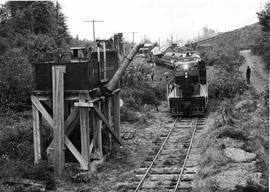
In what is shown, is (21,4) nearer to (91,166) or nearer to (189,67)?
(189,67)

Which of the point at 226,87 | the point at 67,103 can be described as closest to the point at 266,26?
the point at 226,87

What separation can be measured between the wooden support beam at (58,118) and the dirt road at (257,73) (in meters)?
18.0

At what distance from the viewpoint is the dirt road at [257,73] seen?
95.7 feet

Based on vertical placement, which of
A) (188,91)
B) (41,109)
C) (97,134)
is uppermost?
(188,91)

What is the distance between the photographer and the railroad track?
39.5 feet

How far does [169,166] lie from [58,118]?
4402mm

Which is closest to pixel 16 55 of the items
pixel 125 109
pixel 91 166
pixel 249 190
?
pixel 125 109

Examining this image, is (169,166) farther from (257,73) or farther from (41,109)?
(257,73)

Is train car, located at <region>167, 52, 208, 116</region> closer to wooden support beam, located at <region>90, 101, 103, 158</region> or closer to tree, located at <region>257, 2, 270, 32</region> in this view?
wooden support beam, located at <region>90, 101, 103, 158</region>

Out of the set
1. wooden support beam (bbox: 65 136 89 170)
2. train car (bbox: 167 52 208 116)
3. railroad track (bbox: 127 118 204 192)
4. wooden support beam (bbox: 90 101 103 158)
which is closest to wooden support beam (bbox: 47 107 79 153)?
wooden support beam (bbox: 65 136 89 170)

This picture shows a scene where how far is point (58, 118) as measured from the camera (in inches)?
514

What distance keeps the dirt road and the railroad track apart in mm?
10612

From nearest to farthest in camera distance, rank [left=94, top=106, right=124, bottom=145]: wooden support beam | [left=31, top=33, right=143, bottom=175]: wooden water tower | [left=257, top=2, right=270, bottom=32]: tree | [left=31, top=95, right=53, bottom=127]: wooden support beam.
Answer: [left=31, top=33, right=143, bottom=175]: wooden water tower
[left=31, top=95, right=53, bottom=127]: wooden support beam
[left=94, top=106, right=124, bottom=145]: wooden support beam
[left=257, top=2, right=270, bottom=32]: tree

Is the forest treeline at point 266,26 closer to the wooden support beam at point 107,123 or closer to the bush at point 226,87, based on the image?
the bush at point 226,87
